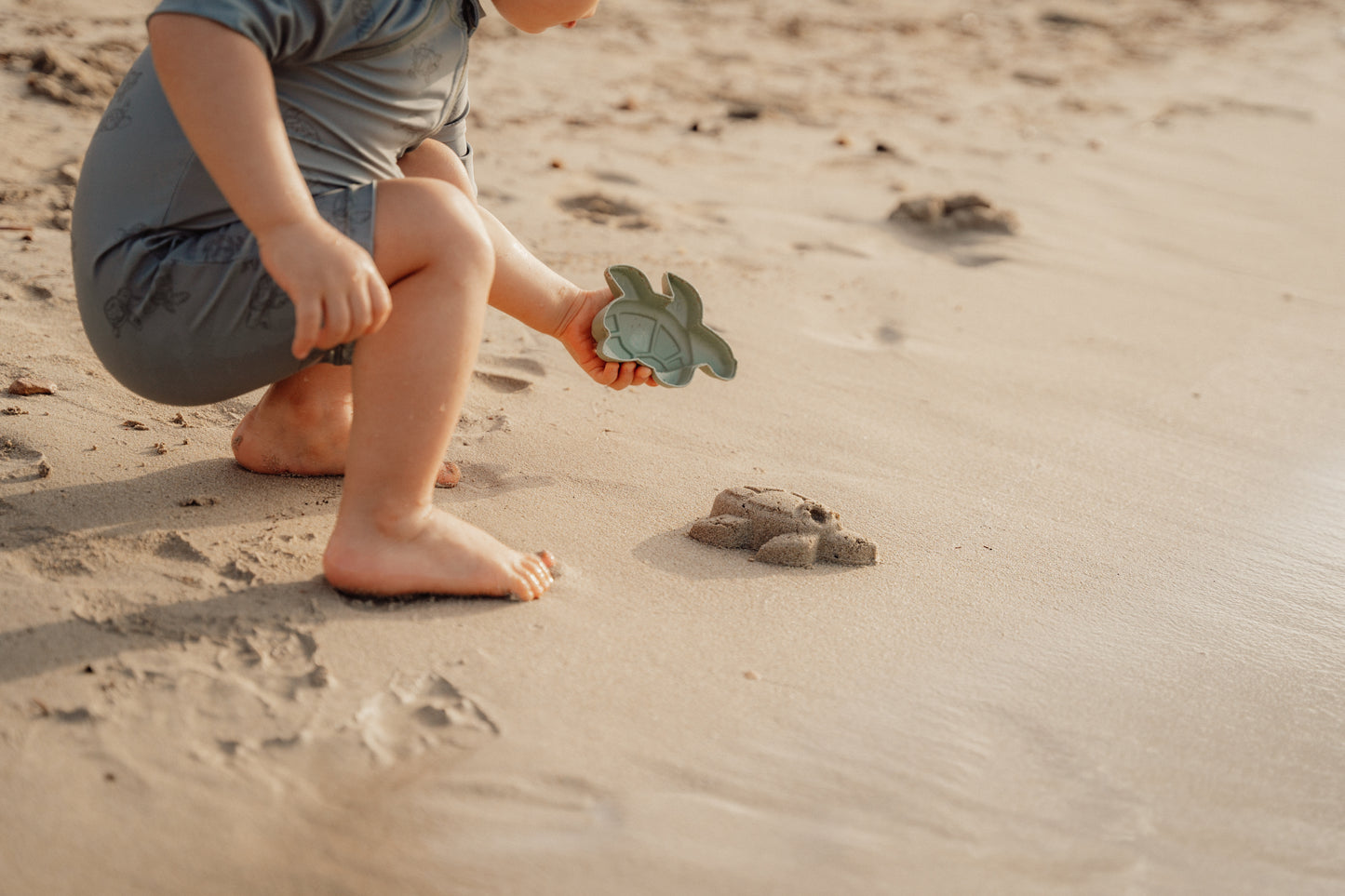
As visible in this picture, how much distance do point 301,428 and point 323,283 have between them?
1.76 feet

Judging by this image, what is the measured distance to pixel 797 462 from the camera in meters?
2.13

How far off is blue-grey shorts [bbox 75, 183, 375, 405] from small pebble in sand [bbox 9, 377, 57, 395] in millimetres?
456

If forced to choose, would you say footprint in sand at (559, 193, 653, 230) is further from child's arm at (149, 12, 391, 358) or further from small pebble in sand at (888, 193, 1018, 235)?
child's arm at (149, 12, 391, 358)

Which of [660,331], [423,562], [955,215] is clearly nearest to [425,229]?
[423,562]

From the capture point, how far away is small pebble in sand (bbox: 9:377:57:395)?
1.94m

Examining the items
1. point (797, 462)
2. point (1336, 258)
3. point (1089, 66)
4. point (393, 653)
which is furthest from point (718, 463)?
point (1089, 66)

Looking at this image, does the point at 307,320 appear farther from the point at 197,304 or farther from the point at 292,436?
the point at 292,436

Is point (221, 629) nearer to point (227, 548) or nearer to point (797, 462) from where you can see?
point (227, 548)

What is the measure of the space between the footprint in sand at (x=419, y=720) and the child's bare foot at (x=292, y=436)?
49cm

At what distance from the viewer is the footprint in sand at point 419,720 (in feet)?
4.20

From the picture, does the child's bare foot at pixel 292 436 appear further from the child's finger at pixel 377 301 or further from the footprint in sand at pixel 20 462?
the child's finger at pixel 377 301

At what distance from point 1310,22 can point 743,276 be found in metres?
6.68

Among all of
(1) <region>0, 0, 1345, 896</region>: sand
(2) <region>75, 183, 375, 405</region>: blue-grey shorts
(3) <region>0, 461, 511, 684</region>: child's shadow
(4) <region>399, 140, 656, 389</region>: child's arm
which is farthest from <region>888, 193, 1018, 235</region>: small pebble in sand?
(2) <region>75, 183, 375, 405</region>: blue-grey shorts

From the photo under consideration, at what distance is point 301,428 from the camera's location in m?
1.82
